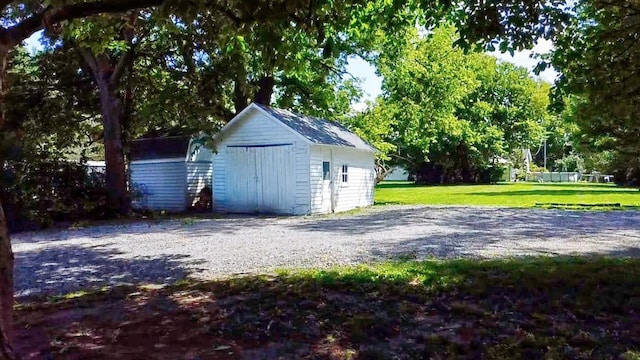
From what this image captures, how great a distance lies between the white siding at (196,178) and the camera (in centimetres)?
1988

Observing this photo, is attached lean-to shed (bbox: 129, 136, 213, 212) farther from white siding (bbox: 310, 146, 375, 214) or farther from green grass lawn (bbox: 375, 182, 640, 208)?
green grass lawn (bbox: 375, 182, 640, 208)

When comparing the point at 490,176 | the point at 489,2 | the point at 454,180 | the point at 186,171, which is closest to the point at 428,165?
the point at 454,180

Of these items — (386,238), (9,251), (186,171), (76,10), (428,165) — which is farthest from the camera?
(428,165)

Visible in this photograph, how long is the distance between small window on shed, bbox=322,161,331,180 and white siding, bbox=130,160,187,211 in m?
5.78

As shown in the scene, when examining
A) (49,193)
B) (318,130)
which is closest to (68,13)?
(49,193)

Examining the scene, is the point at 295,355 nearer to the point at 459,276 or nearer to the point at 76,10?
the point at 459,276

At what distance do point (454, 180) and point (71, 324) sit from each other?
41872mm

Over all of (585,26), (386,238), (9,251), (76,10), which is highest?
(585,26)

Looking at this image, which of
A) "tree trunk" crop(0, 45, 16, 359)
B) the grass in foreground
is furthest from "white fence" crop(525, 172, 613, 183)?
"tree trunk" crop(0, 45, 16, 359)

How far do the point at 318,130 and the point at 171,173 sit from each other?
6.14 m

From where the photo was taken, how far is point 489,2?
6520 mm

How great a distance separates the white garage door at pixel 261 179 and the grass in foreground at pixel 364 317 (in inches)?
401

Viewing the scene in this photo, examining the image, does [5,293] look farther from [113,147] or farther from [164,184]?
[164,184]

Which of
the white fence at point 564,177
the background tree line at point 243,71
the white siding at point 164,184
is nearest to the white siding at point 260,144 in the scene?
the background tree line at point 243,71
